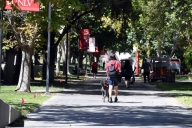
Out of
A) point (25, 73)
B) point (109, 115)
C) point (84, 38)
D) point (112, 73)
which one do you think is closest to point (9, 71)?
point (25, 73)

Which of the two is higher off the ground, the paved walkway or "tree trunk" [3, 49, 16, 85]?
"tree trunk" [3, 49, 16, 85]

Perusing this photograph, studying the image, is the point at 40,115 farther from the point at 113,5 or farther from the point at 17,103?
the point at 113,5

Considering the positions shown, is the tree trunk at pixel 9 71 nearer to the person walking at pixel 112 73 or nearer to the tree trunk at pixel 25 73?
the tree trunk at pixel 25 73

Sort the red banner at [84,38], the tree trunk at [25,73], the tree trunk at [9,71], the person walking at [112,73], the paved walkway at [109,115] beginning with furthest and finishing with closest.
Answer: the red banner at [84,38] < the tree trunk at [9,71] < the tree trunk at [25,73] < the person walking at [112,73] < the paved walkway at [109,115]

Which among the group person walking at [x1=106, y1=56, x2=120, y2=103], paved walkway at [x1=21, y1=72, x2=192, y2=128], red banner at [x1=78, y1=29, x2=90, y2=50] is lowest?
paved walkway at [x1=21, y1=72, x2=192, y2=128]

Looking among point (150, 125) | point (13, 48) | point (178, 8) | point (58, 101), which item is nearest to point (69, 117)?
point (150, 125)

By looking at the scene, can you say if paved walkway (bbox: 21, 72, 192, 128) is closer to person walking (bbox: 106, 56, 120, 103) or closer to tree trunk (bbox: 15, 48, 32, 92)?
person walking (bbox: 106, 56, 120, 103)

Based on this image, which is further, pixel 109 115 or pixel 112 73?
pixel 112 73

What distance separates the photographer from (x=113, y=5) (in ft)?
111

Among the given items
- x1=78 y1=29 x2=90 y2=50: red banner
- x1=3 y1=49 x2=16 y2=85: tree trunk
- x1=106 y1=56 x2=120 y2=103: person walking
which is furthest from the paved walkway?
x1=78 y1=29 x2=90 y2=50: red banner

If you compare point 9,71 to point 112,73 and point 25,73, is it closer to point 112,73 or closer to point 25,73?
point 25,73

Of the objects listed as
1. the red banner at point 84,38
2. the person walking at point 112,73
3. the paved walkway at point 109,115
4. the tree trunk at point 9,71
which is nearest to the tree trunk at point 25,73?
the paved walkway at point 109,115

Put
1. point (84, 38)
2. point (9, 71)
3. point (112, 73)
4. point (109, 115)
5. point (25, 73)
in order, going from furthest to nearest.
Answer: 1. point (84, 38)
2. point (9, 71)
3. point (25, 73)
4. point (112, 73)
5. point (109, 115)

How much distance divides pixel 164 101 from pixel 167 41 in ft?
140
